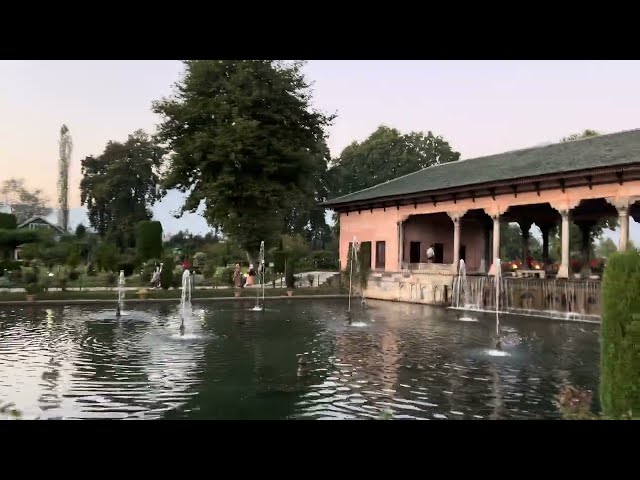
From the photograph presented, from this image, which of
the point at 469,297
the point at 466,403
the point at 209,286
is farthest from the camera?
the point at 209,286

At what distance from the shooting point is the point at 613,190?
21.8 m

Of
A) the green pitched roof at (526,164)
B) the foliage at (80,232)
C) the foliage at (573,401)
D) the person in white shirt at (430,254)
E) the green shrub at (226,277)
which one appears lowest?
the foliage at (573,401)

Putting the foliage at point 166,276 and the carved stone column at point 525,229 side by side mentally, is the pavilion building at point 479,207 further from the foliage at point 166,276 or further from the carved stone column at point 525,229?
the foliage at point 166,276

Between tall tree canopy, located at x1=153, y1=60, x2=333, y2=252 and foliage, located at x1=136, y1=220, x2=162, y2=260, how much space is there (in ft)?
15.8

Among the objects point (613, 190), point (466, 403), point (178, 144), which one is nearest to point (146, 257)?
point (178, 144)

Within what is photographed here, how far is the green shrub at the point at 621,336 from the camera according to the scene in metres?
5.89

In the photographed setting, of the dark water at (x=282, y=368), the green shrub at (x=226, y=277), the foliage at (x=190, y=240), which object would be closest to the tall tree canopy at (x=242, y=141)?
the green shrub at (x=226, y=277)

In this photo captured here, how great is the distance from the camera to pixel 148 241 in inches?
1646

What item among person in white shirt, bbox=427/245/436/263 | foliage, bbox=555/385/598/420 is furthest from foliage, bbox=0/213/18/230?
foliage, bbox=555/385/598/420

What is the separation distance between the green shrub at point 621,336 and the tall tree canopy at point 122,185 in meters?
65.4
